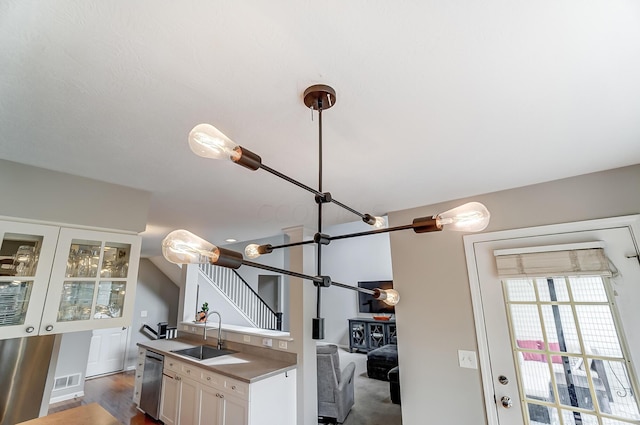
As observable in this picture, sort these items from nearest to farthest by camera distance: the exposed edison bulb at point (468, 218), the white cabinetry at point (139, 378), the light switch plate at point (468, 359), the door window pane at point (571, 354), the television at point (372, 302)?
1. the exposed edison bulb at point (468, 218)
2. the door window pane at point (571, 354)
3. the light switch plate at point (468, 359)
4. the white cabinetry at point (139, 378)
5. the television at point (372, 302)

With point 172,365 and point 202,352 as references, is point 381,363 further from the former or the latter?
point 172,365

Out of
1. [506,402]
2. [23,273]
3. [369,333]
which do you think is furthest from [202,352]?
[369,333]

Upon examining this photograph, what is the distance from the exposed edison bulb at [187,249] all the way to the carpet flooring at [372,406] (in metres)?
3.79

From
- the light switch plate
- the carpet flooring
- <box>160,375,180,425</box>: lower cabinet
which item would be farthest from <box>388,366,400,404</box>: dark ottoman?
<box>160,375,180,425</box>: lower cabinet

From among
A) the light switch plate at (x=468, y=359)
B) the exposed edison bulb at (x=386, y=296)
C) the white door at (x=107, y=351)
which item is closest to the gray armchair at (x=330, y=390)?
the light switch plate at (x=468, y=359)

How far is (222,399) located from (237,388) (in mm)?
271

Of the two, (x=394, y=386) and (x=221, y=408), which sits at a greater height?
(x=221, y=408)

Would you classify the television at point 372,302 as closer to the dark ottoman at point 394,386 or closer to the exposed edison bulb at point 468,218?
the dark ottoman at point 394,386

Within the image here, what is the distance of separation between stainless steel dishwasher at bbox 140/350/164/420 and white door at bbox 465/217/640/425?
3.73 meters

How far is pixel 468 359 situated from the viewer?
2.21 metres

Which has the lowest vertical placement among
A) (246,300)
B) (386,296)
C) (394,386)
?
(394,386)

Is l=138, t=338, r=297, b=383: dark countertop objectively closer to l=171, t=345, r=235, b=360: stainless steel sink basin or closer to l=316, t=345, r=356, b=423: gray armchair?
l=171, t=345, r=235, b=360: stainless steel sink basin

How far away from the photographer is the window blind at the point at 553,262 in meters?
1.85

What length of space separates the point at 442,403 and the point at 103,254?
2846 mm
